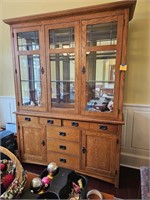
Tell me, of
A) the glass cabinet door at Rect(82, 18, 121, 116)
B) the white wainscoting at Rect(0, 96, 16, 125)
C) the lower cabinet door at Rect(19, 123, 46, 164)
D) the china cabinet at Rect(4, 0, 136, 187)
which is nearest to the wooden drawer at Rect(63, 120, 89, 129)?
the china cabinet at Rect(4, 0, 136, 187)

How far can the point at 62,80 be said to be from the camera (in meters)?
1.95

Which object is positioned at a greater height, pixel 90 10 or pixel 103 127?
pixel 90 10

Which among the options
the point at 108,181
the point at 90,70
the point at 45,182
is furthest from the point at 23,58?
the point at 108,181

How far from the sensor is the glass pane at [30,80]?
1.98 meters

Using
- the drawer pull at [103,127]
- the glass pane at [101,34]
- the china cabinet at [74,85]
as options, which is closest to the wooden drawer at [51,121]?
the china cabinet at [74,85]

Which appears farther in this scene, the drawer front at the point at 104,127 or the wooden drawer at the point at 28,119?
the wooden drawer at the point at 28,119

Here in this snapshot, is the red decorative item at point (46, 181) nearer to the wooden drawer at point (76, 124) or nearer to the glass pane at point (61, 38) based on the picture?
the wooden drawer at point (76, 124)

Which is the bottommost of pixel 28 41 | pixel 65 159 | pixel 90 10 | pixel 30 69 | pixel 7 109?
pixel 65 159

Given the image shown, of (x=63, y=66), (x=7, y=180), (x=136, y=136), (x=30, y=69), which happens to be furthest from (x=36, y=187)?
(x=136, y=136)

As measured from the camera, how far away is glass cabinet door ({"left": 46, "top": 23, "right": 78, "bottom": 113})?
173 centimetres

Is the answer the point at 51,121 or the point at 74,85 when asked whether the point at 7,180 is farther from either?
the point at 74,85

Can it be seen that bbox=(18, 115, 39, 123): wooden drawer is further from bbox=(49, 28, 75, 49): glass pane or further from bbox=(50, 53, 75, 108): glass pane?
bbox=(49, 28, 75, 49): glass pane

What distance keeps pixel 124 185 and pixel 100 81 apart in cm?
132

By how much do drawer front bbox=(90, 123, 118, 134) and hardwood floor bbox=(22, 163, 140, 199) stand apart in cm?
72
